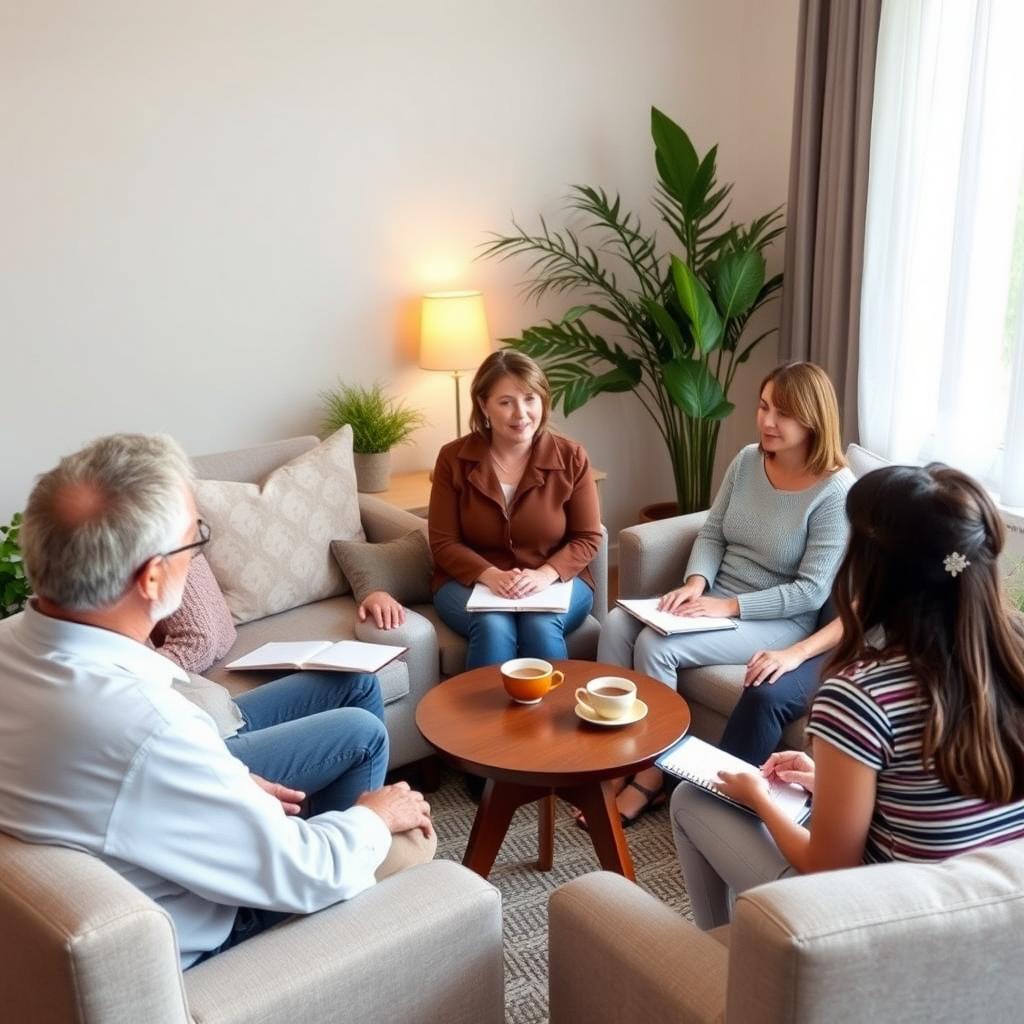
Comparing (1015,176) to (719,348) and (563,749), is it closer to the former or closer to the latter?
(719,348)

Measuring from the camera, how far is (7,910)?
53.5 inches

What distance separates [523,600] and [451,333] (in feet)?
4.24

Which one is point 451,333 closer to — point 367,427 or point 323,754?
point 367,427

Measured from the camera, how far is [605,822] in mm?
2404

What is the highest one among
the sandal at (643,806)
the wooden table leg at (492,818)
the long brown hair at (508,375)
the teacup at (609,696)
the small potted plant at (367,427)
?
the long brown hair at (508,375)

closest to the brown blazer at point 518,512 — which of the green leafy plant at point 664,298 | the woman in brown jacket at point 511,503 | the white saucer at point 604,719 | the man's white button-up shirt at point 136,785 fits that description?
the woman in brown jacket at point 511,503

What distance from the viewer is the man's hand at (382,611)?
3.00 meters

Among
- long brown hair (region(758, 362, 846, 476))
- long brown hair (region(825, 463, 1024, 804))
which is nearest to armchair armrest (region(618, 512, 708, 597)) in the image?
long brown hair (region(758, 362, 846, 476))

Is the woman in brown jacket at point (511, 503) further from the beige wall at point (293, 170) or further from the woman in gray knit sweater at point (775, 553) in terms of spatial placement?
the beige wall at point (293, 170)

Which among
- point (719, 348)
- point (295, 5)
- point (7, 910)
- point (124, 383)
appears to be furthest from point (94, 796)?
point (719, 348)

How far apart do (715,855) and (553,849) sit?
94cm

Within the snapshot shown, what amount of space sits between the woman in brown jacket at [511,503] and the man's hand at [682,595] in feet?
0.90

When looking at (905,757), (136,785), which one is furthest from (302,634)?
(905,757)

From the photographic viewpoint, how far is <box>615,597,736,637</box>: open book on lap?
2.90 meters
